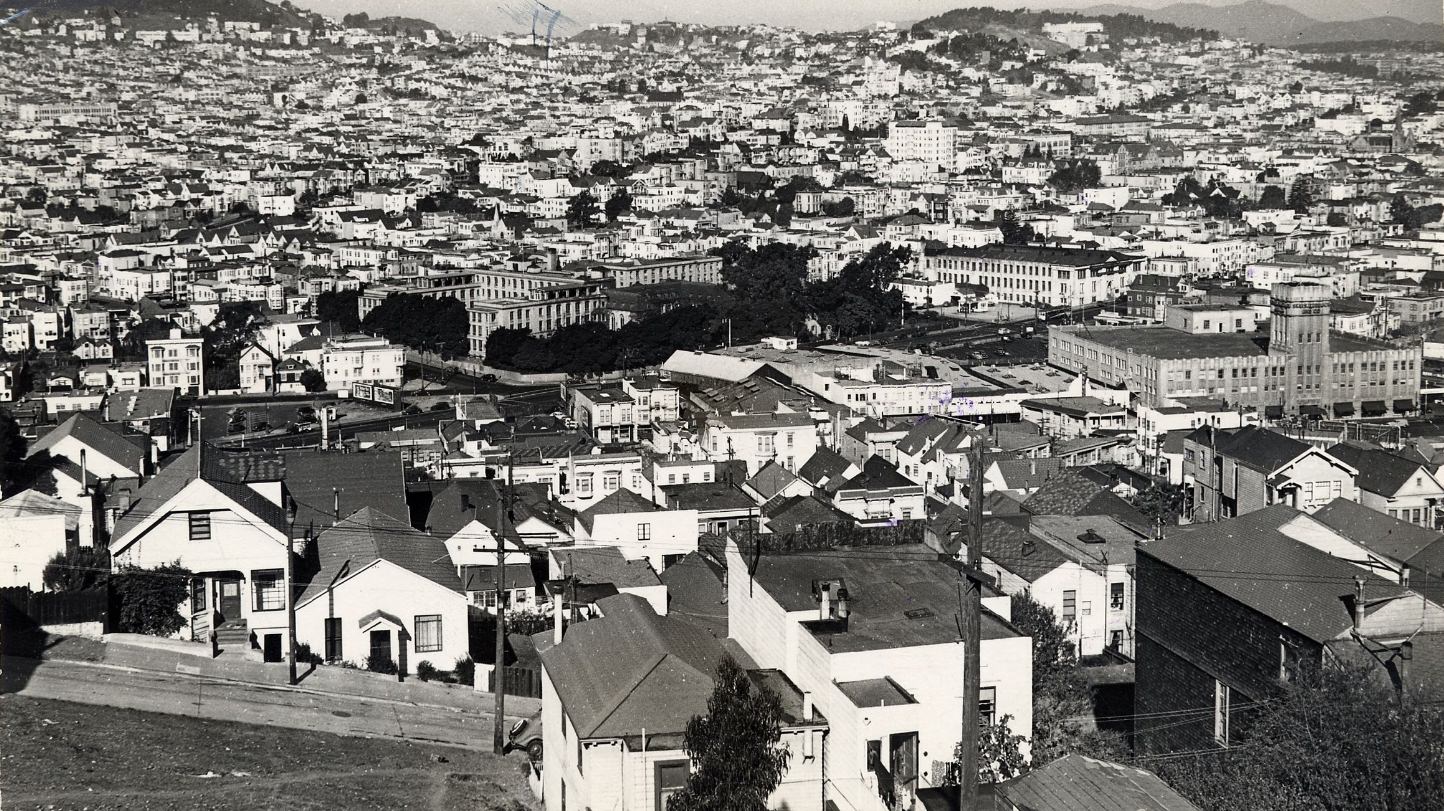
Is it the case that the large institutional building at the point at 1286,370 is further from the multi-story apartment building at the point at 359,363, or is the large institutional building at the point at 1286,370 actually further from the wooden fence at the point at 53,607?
the wooden fence at the point at 53,607

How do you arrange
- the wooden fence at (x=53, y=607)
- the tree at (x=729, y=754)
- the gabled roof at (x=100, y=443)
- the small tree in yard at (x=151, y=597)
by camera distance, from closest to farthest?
the tree at (x=729, y=754) → the wooden fence at (x=53, y=607) → the small tree in yard at (x=151, y=597) → the gabled roof at (x=100, y=443)

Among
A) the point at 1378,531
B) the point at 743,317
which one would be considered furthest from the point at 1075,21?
the point at 1378,531

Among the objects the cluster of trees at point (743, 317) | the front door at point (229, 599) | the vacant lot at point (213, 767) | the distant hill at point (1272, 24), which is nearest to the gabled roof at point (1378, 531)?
the vacant lot at point (213, 767)

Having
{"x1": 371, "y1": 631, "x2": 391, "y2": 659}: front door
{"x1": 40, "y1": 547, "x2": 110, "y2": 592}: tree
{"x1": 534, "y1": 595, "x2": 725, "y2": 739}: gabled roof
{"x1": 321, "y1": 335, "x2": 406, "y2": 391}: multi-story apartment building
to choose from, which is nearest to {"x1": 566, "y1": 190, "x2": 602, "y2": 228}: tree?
{"x1": 321, "y1": 335, "x2": 406, "y2": 391}: multi-story apartment building

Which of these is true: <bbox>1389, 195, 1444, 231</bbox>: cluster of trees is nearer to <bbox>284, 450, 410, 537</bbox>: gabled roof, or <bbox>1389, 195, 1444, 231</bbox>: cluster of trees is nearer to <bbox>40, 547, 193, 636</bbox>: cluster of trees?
<bbox>284, 450, 410, 537</bbox>: gabled roof

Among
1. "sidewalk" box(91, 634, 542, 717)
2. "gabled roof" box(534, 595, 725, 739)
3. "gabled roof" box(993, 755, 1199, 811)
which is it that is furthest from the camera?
"sidewalk" box(91, 634, 542, 717)
